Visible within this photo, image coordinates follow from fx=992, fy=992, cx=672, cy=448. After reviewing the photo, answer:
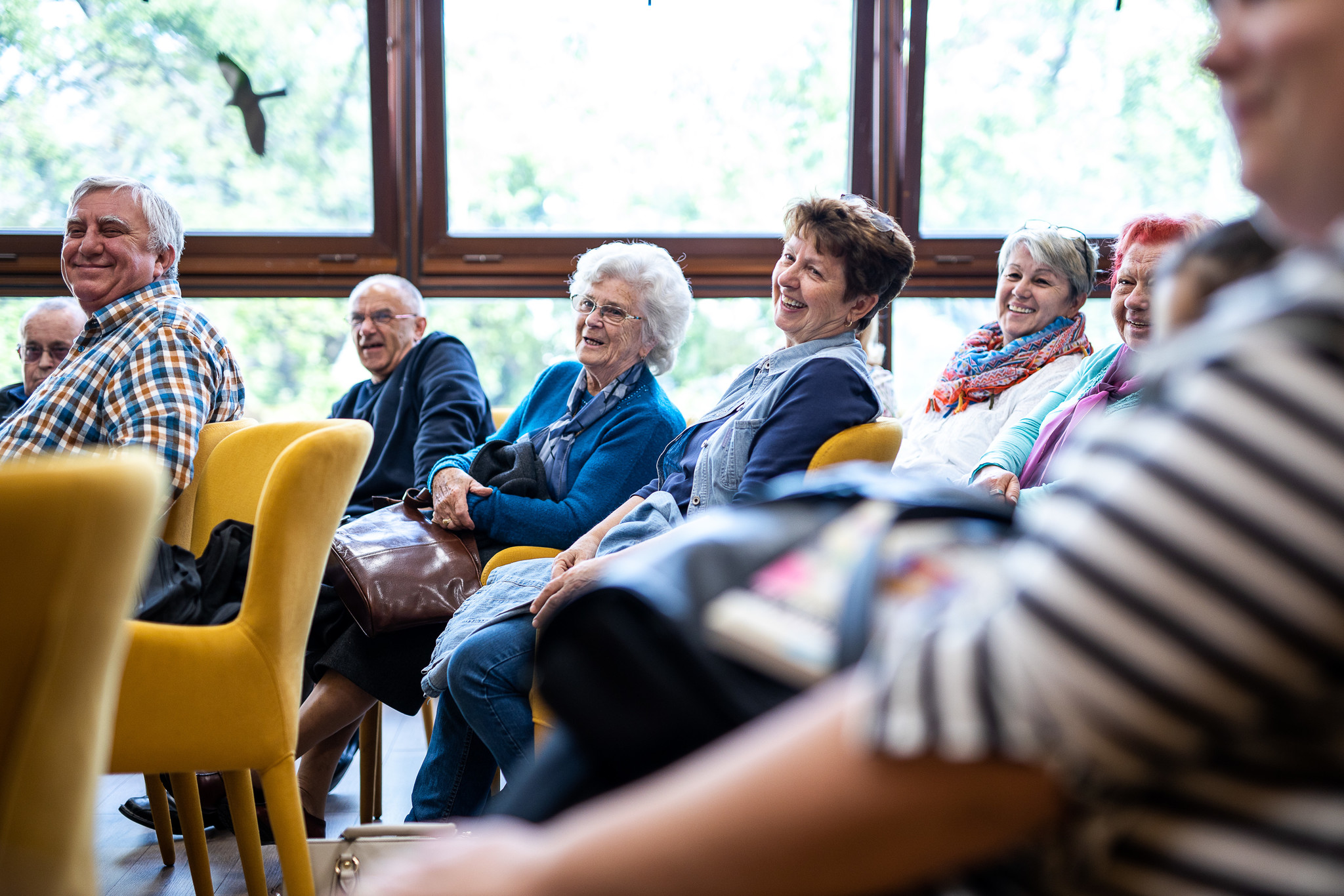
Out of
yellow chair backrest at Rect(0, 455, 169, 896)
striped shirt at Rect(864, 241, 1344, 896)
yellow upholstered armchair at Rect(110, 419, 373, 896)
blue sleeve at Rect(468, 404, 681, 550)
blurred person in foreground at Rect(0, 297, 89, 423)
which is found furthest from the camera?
blurred person in foreground at Rect(0, 297, 89, 423)

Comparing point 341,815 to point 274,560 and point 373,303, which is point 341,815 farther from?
point 373,303

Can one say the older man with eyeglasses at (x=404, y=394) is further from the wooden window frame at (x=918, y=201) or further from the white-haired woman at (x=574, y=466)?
the wooden window frame at (x=918, y=201)

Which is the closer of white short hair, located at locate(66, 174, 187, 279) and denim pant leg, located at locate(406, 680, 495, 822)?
denim pant leg, located at locate(406, 680, 495, 822)

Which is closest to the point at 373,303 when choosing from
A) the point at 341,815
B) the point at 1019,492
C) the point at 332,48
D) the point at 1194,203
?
the point at 332,48

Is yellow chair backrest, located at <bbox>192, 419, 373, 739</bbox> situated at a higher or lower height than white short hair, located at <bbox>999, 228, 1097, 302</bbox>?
lower

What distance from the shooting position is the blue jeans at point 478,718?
5.86ft

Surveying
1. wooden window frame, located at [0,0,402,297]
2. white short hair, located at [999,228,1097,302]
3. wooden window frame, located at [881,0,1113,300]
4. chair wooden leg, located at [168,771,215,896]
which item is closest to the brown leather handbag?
chair wooden leg, located at [168,771,215,896]

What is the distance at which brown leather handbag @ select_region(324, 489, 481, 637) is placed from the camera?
2.02 meters

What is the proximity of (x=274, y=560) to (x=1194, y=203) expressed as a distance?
3.93m

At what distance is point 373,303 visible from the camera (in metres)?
3.28

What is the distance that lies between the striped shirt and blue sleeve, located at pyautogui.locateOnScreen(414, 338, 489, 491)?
237 cm

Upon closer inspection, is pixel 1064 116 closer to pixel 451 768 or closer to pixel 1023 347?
pixel 1023 347

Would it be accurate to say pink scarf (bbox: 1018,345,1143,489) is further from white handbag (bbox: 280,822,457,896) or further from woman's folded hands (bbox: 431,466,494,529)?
white handbag (bbox: 280,822,457,896)

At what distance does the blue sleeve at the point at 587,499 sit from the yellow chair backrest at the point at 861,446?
0.61 meters
